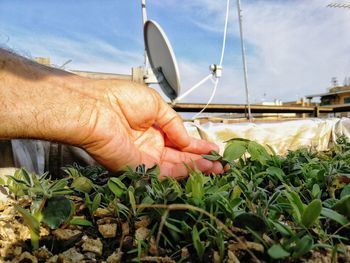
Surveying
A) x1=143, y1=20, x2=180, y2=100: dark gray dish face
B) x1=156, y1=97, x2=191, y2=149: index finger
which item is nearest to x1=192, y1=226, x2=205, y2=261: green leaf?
x1=156, y1=97, x2=191, y2=149: index finger

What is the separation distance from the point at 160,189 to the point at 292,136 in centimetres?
141

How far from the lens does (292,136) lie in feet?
6.16

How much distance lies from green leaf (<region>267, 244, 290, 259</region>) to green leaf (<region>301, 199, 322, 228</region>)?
9 centimetres

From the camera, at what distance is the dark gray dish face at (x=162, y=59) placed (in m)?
2.67

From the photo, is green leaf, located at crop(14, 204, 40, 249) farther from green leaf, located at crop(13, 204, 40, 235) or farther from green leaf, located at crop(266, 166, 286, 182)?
Result: green leaf, located at crop(266, 166, 286, 182)

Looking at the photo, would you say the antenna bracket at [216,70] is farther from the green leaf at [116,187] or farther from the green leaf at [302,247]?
the green leaf at [302,247]

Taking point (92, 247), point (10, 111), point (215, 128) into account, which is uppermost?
point (10, 111)

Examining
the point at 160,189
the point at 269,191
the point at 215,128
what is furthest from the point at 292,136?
the point at 160,189

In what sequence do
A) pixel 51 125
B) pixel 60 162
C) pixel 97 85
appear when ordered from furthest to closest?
pixel 60 162 < pixel 97 85 < pixel 51 125

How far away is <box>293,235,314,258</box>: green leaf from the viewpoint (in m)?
0.41

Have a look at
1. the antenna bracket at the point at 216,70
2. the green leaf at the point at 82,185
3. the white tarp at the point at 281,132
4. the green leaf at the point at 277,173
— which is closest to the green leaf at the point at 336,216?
the green leaf at the point at 277,173

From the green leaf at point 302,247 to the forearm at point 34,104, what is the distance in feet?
2.35

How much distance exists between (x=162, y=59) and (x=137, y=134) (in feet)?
5.86

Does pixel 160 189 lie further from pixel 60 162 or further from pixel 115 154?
pixel 60 162
